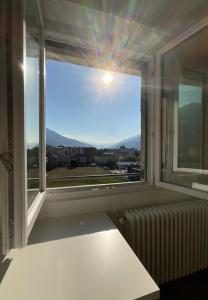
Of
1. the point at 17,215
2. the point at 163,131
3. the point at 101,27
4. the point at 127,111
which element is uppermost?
the point at 101,27

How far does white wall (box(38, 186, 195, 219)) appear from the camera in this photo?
1421 mm

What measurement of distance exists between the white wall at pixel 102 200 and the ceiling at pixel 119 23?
132 cm

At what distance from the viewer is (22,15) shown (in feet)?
2.34

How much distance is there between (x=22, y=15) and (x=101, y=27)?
3.40 feet

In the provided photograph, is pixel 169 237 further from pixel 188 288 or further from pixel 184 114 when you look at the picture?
pixel 184 114

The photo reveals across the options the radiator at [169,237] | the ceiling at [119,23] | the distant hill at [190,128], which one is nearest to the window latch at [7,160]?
the radiator at [169,237]

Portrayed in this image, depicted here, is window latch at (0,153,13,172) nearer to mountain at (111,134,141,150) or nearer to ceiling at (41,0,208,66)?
mountain at (111,134,141,150)

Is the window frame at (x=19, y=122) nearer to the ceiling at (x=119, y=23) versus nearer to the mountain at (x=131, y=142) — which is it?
the ceiling at (x=119, y=23)

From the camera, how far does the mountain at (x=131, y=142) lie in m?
1.77

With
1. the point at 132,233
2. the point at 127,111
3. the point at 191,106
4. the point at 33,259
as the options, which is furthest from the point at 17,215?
the point at 191,106

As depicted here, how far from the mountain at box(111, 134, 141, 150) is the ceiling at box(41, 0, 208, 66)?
0.82m

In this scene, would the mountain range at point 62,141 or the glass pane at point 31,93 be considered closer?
the glass pane at point 31,93

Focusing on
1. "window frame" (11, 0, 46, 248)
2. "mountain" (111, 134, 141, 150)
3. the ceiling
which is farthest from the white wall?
the ceiling

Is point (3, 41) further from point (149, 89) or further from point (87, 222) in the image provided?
point (149, 89)
